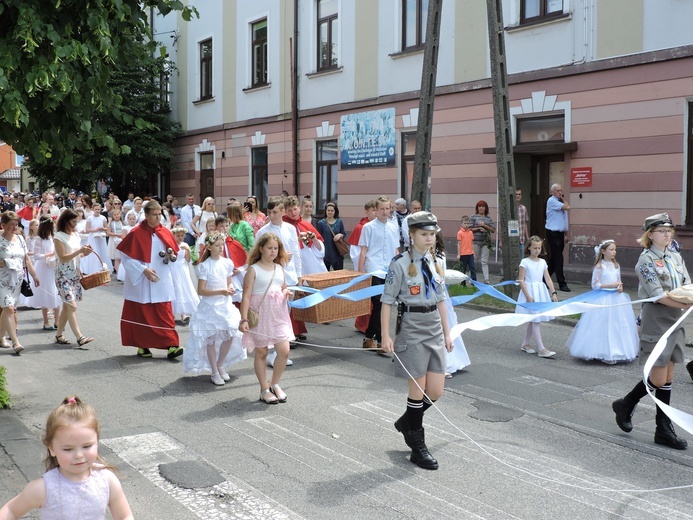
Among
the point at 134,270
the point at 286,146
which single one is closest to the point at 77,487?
the point at 134,270

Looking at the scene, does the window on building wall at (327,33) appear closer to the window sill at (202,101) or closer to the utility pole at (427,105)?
the window sill at (202,101)

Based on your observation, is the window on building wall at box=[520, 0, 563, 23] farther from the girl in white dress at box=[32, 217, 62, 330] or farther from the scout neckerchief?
the scout neckerchief

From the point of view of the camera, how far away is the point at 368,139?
21.5 m

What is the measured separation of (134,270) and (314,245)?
2.72 m

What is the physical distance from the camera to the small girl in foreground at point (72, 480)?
2.98 m

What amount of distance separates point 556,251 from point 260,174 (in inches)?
523

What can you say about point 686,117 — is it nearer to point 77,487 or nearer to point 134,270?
point 134,270

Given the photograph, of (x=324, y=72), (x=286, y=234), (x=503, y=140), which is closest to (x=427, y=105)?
(x=503, y=140)

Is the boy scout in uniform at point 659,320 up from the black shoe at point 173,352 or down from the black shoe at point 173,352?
up

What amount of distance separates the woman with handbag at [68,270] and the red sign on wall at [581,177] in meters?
9.96

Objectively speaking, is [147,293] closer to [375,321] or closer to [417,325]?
[375,321]

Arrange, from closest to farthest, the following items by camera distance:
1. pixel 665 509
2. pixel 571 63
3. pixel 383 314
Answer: pixel 665 509 < pixel 383 314 < pixel 571 63

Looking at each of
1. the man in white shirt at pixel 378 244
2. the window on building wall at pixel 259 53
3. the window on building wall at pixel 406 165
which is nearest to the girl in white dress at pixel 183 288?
the man in white shirt at pixel 378 244

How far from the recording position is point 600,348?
9055mm
